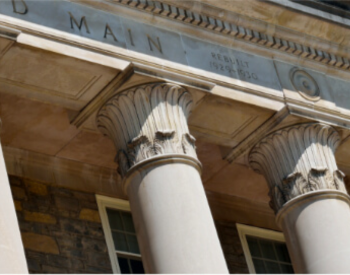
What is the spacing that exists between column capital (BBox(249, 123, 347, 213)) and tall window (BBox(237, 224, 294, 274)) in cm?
313

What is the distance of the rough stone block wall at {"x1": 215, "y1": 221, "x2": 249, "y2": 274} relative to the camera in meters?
24.1

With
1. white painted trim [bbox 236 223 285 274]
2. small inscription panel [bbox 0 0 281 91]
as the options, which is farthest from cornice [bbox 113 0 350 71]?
white painted trim [bbox 236 223 285 274]

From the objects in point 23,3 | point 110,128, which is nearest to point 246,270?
point 110,128

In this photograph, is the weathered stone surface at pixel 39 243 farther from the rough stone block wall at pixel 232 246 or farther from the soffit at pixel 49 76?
the rough stone block wall at pixel 232 246

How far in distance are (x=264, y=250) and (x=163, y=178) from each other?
6.50 metres

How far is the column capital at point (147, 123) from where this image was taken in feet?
64.2

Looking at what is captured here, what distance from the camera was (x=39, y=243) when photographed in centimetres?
2148

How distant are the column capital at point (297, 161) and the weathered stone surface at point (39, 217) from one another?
3.74m

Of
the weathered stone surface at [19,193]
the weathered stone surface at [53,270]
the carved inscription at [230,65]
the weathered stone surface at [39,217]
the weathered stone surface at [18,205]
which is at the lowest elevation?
the weathered stone surface at [53,270]

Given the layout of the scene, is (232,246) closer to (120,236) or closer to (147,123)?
(120,236)

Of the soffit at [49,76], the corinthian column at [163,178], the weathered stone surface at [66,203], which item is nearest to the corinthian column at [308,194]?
the corinthian column at [163,178]

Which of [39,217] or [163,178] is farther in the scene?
[39,217]

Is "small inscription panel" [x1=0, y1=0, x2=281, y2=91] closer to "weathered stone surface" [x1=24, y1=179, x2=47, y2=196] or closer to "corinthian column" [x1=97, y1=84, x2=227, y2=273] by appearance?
"corinthian column" [x1=97, y1=84, x2=227, y2=273]

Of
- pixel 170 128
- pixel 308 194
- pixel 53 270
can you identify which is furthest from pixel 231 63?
pixel 53 270
